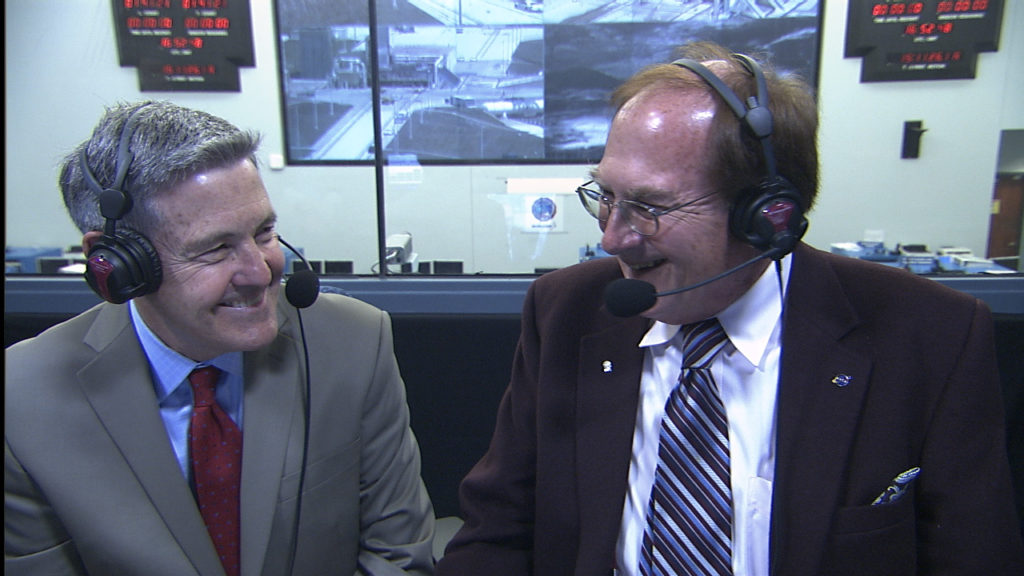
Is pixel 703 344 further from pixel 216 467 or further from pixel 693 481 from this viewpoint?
pixel 216 467

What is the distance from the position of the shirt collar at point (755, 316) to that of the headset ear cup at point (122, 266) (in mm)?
849

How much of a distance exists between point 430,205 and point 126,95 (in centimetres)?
141

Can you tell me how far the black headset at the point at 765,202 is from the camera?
91cm

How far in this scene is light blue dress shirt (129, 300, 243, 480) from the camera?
3.43ft

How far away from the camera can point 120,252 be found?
906 mm

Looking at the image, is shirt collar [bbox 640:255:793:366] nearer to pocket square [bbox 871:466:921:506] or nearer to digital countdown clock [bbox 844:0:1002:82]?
pocket square [bbox 871:466:921:506]

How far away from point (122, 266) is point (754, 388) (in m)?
0.94

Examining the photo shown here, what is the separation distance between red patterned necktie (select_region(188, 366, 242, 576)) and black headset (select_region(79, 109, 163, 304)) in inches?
7.8

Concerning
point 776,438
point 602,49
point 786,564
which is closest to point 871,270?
point 776,438

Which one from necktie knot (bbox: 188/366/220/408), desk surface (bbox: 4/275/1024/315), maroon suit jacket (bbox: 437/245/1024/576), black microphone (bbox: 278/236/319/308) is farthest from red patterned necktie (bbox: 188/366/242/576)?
desk surface (bbox: 4/275/1024/315)

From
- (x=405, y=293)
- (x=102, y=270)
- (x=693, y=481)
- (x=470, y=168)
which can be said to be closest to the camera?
(x=102, y=270)

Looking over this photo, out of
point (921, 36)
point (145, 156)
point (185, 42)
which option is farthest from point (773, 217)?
point (185, 42)

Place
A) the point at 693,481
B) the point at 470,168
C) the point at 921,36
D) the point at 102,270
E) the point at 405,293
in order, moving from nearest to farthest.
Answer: the point at 102,270
the point at 693,481
the point at 405,293
the point at 921,36
the point at 470,168

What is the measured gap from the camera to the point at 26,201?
273 cm
